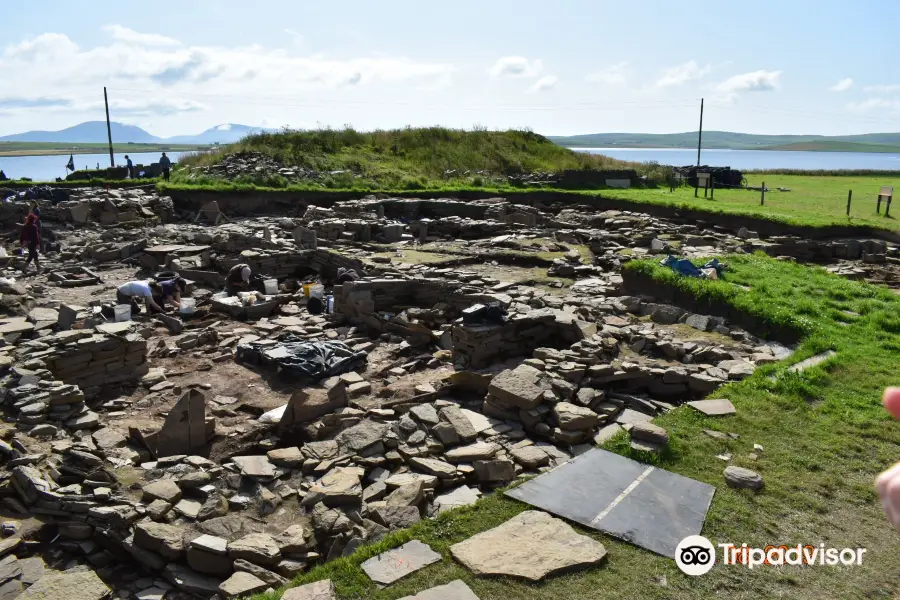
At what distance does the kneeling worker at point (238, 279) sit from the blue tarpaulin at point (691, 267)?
9187 millimetres

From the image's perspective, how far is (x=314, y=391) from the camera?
8.28m

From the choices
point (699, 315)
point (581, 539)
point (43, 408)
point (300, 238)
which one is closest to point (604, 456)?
point (581, 539)

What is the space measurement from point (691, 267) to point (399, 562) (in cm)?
983

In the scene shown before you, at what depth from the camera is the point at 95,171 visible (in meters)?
31.5

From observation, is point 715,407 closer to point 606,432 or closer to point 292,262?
point 606,432

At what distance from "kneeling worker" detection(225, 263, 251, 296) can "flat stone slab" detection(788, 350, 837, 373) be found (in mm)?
11175

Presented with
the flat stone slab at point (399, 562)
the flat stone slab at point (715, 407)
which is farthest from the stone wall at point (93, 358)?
the flat stone slab at point (715, 407)

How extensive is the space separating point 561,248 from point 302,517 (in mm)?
13601

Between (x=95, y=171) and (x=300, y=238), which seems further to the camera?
(x=95, y=171)

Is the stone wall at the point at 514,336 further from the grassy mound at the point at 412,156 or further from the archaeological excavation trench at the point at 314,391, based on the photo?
the grassy mound at the point at 412,156

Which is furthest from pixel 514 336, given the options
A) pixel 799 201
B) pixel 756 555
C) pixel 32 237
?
pixel 799 201

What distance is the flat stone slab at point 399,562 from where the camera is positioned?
4.25 meters

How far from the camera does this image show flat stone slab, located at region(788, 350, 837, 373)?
305 inches

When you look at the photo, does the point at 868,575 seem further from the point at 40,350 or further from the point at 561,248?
the point at 561,248
